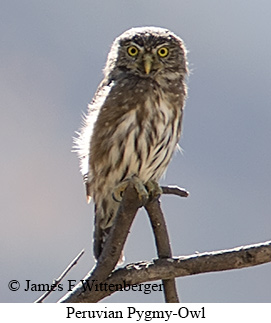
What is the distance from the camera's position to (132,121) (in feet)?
12.3

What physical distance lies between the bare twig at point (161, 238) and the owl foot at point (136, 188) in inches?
2.2

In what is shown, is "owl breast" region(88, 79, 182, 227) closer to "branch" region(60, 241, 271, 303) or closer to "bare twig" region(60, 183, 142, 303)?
"bare twig" region(60, 183, 142, 303)

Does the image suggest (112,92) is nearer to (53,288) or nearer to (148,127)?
(148,127)

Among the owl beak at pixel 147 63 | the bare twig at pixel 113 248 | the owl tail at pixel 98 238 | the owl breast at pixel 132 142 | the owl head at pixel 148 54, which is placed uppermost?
the owl head at pixel 148 54

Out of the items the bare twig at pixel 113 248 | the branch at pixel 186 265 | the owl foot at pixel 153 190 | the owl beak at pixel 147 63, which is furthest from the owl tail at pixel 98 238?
the owl beak at pixel 147 63

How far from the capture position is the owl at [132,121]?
377cm

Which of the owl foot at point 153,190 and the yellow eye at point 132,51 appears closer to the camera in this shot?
the owl foot at point 153,190

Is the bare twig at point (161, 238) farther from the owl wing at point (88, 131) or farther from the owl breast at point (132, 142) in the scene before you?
the owl wing at point (88, 131)

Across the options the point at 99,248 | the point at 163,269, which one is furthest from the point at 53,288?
the point at 99,248

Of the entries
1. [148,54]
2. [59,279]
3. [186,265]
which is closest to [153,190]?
[186,265]

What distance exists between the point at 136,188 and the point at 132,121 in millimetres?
701

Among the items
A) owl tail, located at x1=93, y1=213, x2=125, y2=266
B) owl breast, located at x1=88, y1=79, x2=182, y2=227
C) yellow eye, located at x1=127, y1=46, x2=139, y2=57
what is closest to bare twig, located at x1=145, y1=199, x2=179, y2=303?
owl tail, located at x1=93, y1=213, x2=125, y2=266

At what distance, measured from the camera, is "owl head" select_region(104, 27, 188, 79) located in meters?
4.01

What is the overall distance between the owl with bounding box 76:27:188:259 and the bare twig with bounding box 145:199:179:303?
523 millimetres
